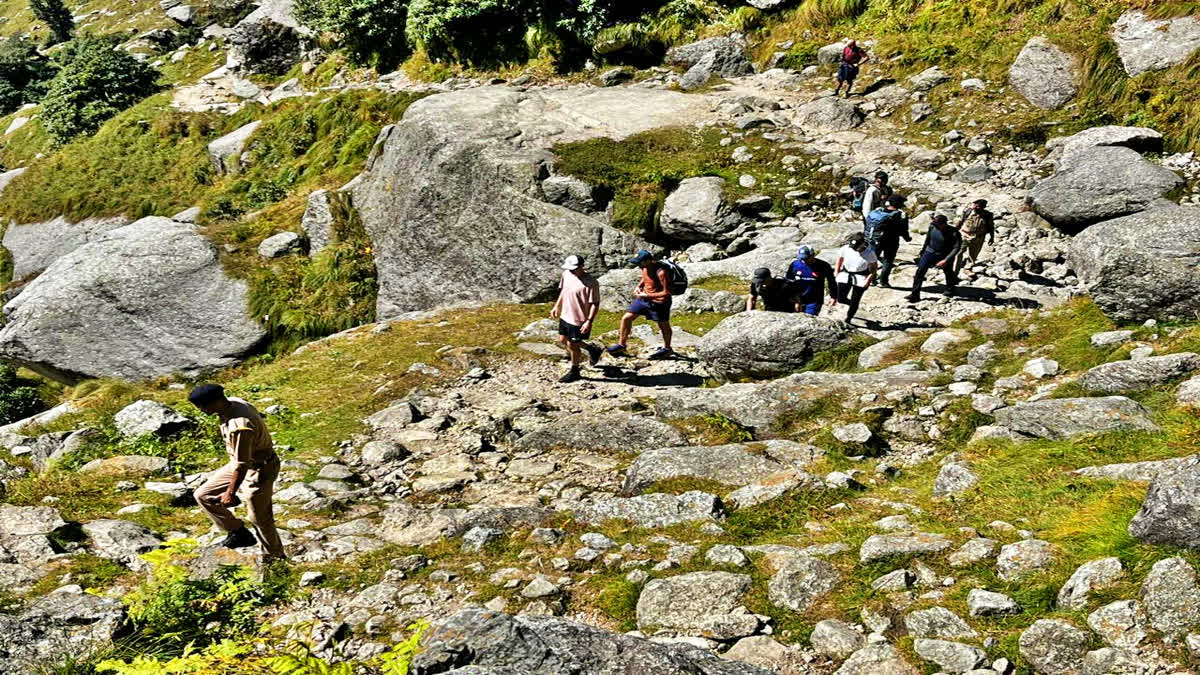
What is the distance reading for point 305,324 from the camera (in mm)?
23609

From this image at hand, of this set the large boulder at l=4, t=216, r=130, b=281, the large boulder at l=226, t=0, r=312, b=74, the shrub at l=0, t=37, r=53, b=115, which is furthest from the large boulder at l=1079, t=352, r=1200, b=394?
the shrub at l=0, t=37, r=53, b=115

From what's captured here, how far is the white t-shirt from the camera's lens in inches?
615

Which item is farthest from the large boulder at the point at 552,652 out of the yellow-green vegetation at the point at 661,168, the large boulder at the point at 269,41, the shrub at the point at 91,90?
the shrub at the point at 91,90

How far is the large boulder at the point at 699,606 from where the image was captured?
23.2 ft

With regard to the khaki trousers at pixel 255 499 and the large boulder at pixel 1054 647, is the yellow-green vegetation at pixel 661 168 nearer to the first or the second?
the khaki trousers at pixel 255 499

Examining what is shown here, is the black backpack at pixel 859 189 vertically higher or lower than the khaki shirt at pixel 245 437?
lower

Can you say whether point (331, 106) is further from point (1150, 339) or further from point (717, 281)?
point (1150, 339)

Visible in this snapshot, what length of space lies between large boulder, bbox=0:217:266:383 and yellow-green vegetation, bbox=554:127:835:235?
1062cm

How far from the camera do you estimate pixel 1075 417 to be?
9.44 m

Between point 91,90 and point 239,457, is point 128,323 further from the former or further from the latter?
point 91,90

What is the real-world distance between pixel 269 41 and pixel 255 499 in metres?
39.9

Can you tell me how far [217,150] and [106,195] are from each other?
5.14m

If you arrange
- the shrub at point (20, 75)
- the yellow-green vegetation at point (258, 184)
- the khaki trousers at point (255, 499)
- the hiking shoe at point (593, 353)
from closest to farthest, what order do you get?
the khaki trousers at point (255, 499) < the hiking shoe at point (593, 353) < the yellow-green vegetation at point (258, 184) < the shrub at point (20, 75)

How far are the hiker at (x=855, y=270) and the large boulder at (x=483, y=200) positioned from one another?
7700 millimetres
